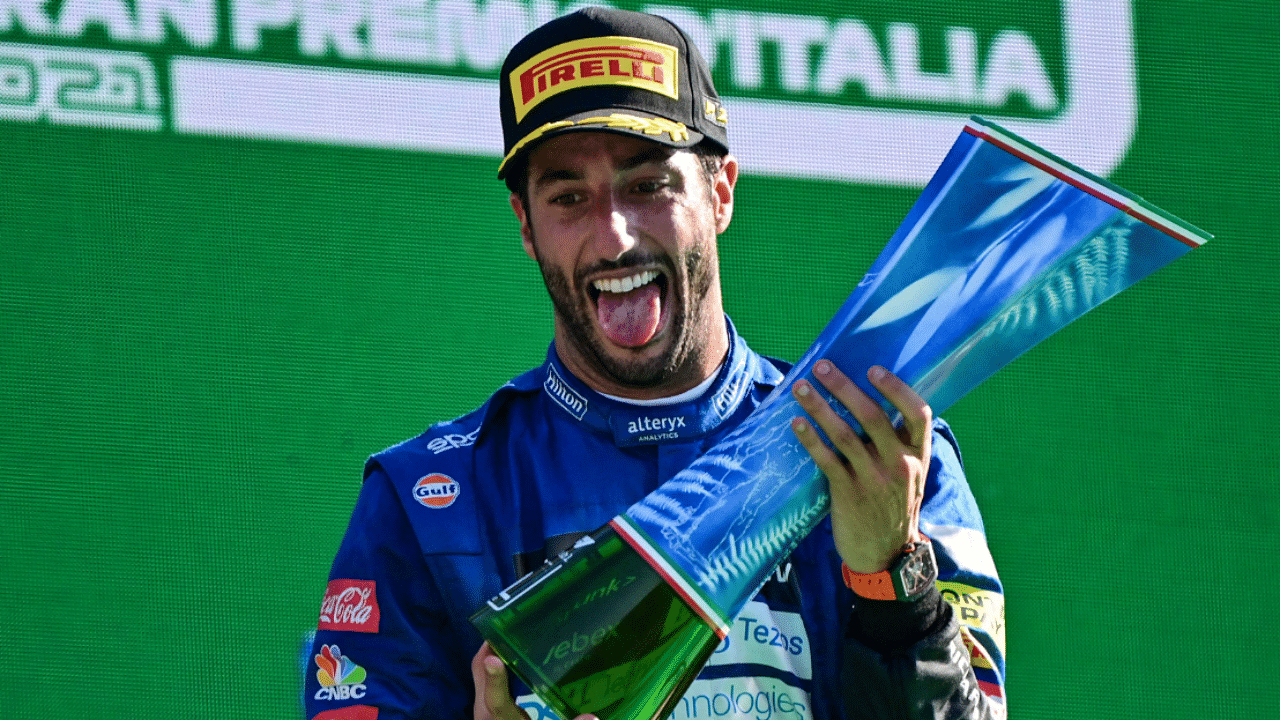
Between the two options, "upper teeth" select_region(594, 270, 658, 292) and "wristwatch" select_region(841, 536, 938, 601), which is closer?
"wristwatch" select_region(841, 536, 938, 601)

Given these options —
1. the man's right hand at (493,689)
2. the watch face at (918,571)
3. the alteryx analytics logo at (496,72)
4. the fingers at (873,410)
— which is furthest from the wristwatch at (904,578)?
the alteryx analytics logo at (496,72)

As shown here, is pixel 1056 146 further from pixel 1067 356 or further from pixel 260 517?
pixel 260 517

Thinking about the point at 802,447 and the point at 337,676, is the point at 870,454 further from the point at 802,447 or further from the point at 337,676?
the point at 337,676

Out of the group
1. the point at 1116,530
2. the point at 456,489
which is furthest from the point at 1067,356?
the point at 456,489

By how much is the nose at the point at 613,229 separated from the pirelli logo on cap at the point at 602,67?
12 centimetres

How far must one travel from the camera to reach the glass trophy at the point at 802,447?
4.50 ft

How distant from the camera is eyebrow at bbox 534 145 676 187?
1667 mm

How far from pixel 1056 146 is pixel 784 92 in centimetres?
57

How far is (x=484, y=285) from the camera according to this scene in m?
2.99

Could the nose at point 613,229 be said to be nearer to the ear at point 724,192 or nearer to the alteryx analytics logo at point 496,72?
the ear at point 724,192

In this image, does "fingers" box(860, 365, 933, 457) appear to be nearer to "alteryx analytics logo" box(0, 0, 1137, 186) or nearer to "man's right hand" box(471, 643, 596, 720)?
"man's right hand" box(471, 643, 596, 720)

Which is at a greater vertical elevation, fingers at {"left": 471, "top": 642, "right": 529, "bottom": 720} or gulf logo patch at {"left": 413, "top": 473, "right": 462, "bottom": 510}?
gulf logo patch at {"left": 413, "top": 473, "right": 462, "bottom": 510}

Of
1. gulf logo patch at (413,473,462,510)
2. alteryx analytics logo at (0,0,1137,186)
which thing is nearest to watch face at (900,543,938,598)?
gulf logo patch at (413,473,462,510)

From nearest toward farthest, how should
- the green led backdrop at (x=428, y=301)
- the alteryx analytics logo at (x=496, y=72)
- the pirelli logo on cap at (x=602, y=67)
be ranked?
the pirelli logo on cap at (x=602, y=67) → the green led backdrop at (x=428, y=301) → the alteryx analytics logo at (x=496, y=72)
